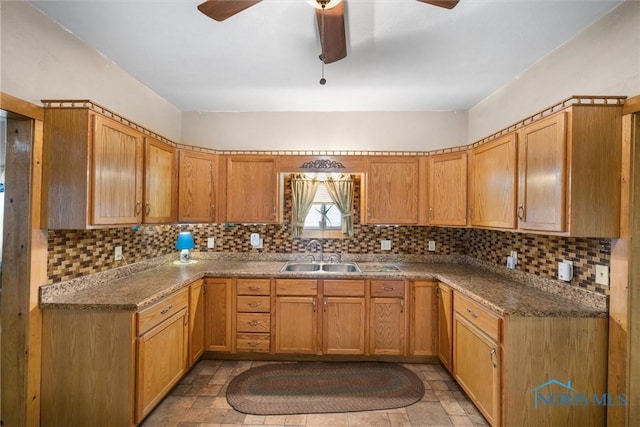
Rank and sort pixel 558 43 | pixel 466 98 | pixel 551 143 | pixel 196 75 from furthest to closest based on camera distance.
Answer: pixel 466 98 < pixel 196 75 < pixel 558 43 < pixel 551 143

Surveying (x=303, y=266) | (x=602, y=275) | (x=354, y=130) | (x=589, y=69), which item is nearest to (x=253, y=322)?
(x=303, y=266)

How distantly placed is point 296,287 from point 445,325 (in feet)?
4.62

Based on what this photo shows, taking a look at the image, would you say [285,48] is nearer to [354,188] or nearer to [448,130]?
[354,188]

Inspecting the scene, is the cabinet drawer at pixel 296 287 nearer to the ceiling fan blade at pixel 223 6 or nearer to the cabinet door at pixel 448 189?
the cabinet door at pixel 448 189

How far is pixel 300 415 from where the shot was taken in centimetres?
200

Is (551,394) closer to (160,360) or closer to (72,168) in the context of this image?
(160,360)

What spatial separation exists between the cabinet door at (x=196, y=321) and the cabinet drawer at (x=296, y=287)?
0.73 m

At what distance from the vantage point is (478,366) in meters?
1.98

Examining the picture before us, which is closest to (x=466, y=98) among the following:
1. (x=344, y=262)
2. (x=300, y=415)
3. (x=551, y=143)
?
(x=551, y=143)

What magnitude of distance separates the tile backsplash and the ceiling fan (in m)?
1.71

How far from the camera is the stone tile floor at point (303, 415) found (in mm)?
1936

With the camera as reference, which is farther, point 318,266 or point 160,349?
point 318,266

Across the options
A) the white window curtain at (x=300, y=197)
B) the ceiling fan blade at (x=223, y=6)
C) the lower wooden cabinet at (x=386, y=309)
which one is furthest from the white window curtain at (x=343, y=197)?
the ceiling fan blade at (x=223, y=6)

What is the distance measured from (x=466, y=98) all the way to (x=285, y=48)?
6.61 ft
